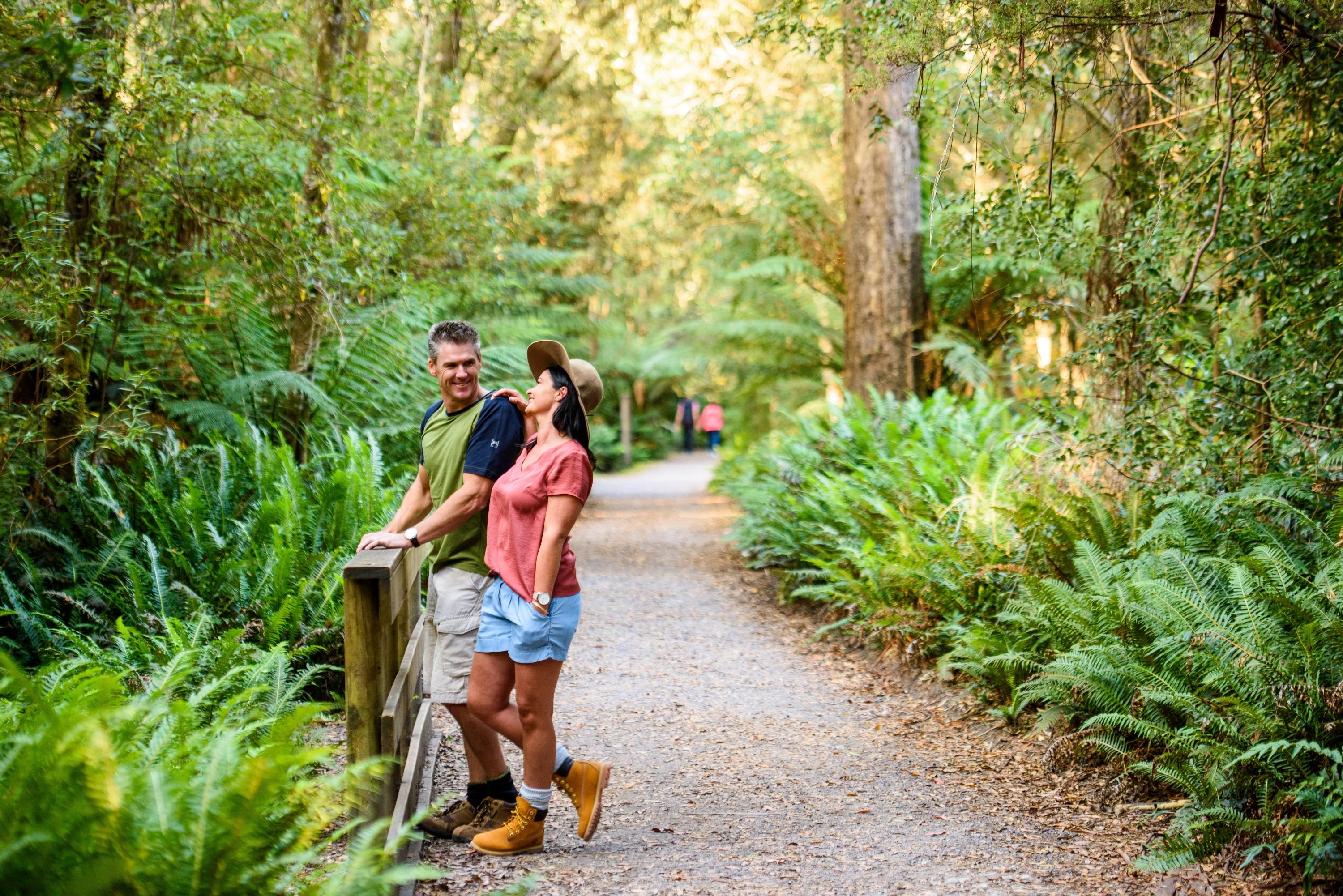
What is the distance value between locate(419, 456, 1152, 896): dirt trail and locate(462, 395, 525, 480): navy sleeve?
1.47m

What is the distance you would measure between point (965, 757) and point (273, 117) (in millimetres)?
6484

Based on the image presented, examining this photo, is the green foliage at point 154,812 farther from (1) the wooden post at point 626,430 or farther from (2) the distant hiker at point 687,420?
(2) the distant hiker at point 687,420

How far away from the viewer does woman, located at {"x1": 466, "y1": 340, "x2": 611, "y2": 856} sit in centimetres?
364

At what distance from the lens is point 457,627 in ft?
13.0

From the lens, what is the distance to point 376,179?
973cm

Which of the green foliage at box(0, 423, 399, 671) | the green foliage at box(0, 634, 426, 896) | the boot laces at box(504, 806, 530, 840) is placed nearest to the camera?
the green foliage at box(0, 634, 426, 896)

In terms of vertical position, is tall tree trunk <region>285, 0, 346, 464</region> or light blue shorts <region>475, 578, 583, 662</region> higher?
tall tree trunk <region>285, 0, 346, 464</region>

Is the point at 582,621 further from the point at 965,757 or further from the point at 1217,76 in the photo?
the point at 1217,76

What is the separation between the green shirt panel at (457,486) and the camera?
13.1 ft

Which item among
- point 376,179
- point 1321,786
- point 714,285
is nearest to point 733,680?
point 1321,786

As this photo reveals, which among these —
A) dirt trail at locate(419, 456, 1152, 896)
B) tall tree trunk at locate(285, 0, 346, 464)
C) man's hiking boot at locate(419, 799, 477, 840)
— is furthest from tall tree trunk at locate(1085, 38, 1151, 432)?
tall tree trunk at locate(285, 0, 346, 464)

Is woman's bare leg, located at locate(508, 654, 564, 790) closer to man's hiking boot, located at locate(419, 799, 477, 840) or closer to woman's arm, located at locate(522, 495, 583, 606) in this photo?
woman's arm, located at locate(522, 495, 583, 606)

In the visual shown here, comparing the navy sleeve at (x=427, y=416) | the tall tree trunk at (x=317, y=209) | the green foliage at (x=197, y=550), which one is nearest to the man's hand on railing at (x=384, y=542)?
the navy sleeve at (x=427, y=416)

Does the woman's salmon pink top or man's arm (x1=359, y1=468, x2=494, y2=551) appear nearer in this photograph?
the woman's salmon pink top
